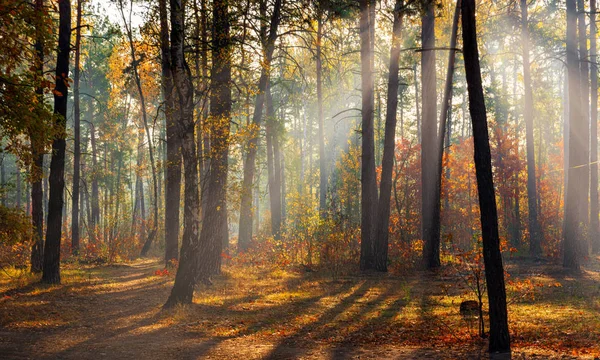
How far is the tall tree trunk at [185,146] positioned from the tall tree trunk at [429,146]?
9215 millimetres

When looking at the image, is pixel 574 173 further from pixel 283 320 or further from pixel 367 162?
pixel 283 320

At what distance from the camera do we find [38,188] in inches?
591

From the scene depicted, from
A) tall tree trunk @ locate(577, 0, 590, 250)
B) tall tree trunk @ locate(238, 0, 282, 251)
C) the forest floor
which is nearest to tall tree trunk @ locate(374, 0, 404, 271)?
the forest floor

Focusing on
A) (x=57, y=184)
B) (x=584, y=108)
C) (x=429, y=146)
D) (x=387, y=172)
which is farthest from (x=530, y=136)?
(x=57, y=184)

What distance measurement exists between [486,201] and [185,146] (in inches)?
249

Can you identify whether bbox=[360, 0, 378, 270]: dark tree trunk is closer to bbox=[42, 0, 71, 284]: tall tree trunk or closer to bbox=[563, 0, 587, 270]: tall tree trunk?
bbox=[563, 0, 587, 270]: tall tree trunk

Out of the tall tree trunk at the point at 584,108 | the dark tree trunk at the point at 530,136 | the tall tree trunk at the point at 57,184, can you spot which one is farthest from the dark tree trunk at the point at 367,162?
the dark tree trunk at the point at 530,136

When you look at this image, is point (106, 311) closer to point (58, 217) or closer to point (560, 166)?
point (58, 217)

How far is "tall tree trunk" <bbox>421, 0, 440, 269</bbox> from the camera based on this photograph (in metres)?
17.2

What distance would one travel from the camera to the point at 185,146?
10.7 metres

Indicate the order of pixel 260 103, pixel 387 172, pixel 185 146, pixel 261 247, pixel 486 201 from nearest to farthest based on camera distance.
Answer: pixel 486 201 < pixel 185 146 < pixel 260 103 < pixel 387 172 < pixel 261 247

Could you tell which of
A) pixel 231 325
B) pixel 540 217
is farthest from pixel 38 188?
pixel 540 217

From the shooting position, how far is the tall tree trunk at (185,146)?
10648mm

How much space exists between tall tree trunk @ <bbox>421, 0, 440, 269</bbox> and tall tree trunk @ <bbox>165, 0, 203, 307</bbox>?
922cm
